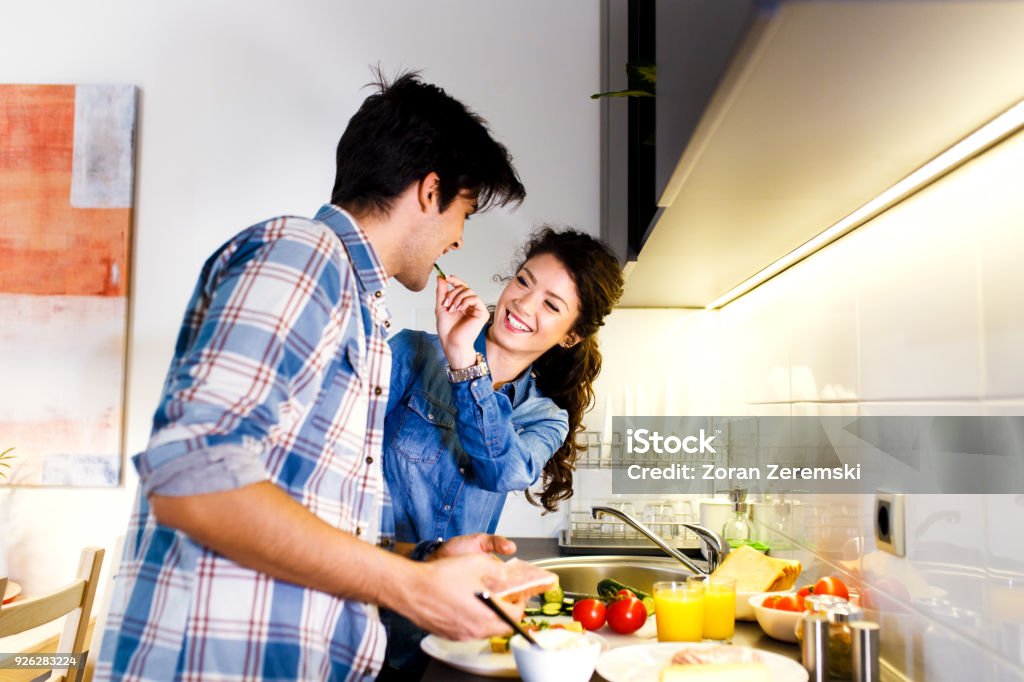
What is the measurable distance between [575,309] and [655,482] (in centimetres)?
94

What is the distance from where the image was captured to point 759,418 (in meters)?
2.03

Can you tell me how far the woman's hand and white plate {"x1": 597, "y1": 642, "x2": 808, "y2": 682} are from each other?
0.53 metres

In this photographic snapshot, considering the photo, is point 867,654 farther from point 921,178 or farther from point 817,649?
point 921,178

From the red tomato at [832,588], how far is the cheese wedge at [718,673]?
318 millimetres

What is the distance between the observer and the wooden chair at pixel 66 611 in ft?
5.17

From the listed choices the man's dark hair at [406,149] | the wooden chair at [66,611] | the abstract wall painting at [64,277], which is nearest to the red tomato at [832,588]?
the man's dark hair at [406,149]

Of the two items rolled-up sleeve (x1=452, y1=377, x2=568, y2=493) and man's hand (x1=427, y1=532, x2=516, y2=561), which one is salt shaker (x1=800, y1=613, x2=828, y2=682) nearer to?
man's hand (x1=427, y1=532, x2=516, y2=561)

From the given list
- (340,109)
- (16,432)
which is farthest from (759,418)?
(16,432)

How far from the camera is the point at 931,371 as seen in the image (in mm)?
1072

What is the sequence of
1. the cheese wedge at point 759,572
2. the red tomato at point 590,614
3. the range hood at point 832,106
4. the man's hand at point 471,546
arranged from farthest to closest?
the cheese wedge at point 759,572
the red tomato at point 590,614
the man's hand at point 471,546
the range hood at point 832,106

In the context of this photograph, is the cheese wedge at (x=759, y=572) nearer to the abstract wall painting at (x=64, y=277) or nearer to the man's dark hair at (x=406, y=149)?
the man's dark hair at (x=406, y=149)

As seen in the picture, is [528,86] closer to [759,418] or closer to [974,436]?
[759,418]

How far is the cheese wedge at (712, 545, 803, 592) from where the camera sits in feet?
4.85

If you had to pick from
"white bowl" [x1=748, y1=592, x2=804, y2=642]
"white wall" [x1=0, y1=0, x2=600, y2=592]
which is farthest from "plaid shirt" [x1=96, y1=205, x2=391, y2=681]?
"white wall" [x1=0, y1=0, x2=600, y2=592]
